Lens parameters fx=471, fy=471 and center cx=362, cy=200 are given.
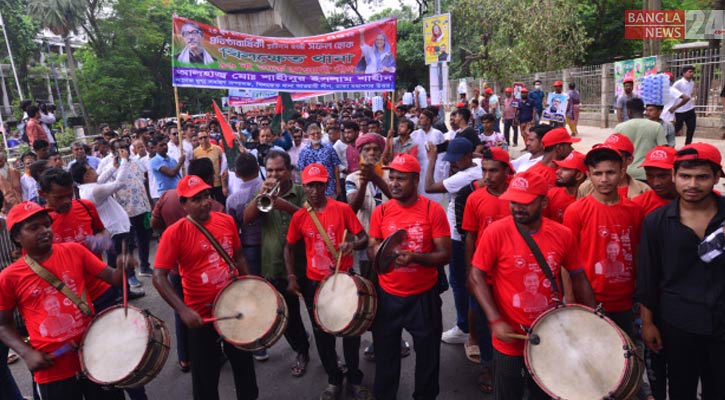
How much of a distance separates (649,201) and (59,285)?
403 centimetres

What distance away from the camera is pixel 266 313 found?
3.29 m

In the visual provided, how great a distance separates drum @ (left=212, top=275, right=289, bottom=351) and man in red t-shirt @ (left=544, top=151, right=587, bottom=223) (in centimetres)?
232

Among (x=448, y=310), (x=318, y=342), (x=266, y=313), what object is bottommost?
(x=448, y=310)

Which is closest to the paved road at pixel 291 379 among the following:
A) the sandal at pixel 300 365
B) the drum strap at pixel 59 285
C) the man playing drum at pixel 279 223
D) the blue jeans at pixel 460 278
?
the sandal at pixel 300 365

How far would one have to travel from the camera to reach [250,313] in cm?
329

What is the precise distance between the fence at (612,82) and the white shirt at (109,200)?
14.1 metres

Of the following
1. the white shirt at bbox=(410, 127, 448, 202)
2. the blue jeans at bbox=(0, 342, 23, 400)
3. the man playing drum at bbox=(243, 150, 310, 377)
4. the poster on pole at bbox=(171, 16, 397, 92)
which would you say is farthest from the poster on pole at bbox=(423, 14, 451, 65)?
the blue jeans at bbox=(0, 342, 23, 400)

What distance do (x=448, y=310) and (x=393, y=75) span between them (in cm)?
360

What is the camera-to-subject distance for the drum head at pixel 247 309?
3229 millimetres

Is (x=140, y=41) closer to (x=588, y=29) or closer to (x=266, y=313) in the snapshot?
(x=588, y=29)

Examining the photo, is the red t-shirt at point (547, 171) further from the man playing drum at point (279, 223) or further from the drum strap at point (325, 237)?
the man playing drum at point (279, 223)

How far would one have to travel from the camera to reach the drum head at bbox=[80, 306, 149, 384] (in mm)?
2916

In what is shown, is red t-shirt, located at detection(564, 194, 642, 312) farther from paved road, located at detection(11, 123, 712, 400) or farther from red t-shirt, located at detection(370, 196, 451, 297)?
paved road, located at detection(11, 123, 712, 400)

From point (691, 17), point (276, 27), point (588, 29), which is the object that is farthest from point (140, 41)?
point (691, 17)
